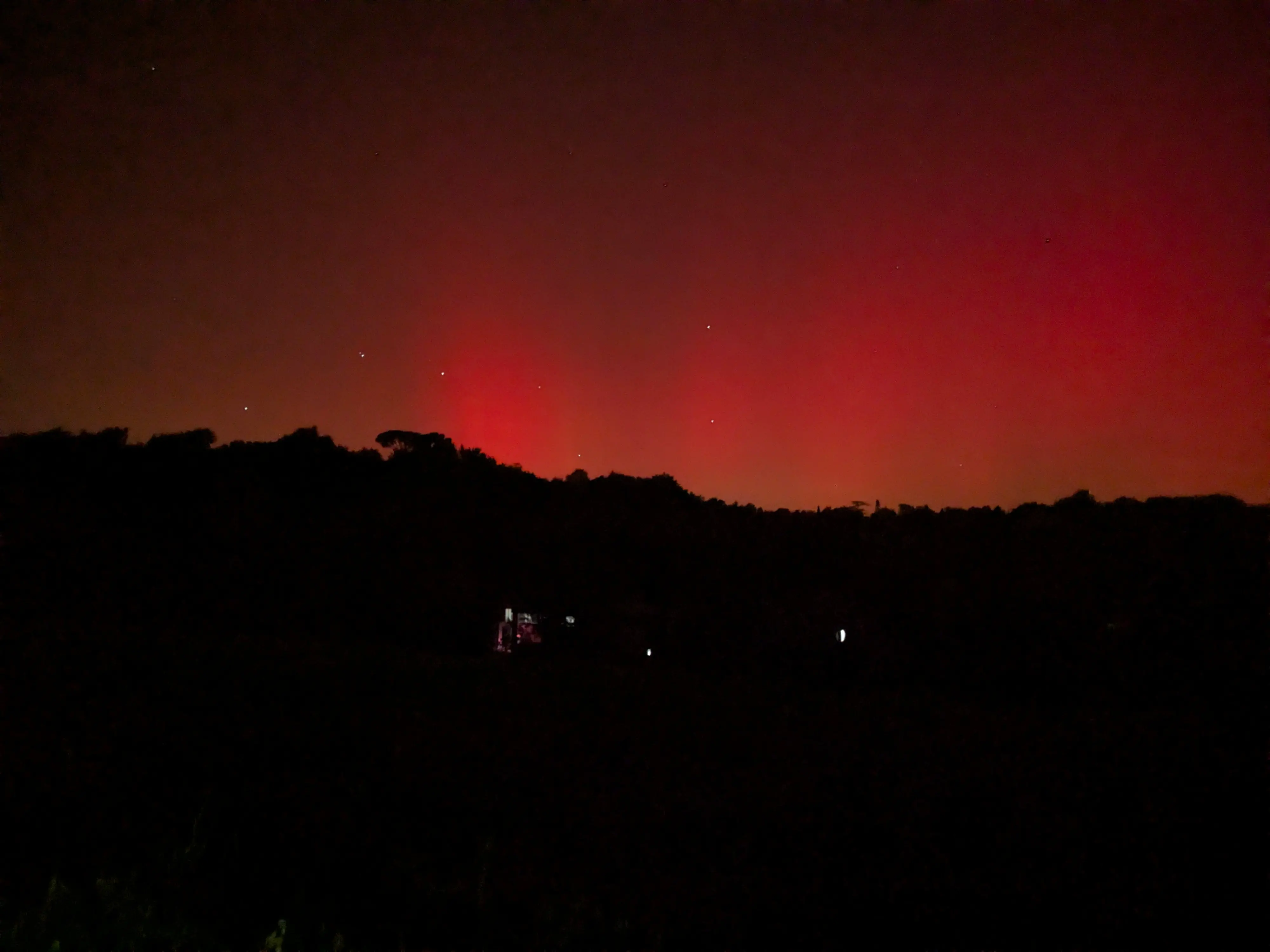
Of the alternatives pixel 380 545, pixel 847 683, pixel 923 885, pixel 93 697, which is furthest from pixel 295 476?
pixel 923 885

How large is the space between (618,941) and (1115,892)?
10.8 feet

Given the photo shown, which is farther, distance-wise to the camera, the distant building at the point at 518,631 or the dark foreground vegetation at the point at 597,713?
the distant building at the point at 518,631

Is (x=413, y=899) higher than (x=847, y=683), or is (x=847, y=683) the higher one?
(x=847, y=683)

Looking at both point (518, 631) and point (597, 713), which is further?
point (518, 631)

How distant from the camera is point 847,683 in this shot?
10.8m

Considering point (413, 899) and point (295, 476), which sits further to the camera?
point (295, 476)

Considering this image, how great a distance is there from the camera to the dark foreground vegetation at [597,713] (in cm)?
496

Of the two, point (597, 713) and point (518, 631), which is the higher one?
point (518, 631)

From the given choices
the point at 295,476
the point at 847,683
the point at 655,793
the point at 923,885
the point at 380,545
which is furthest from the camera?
the point at 295,476

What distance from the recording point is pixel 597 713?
311 inches

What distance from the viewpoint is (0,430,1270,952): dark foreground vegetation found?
16.3ft

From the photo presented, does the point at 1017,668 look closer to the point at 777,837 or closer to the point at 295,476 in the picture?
the point at 777,837

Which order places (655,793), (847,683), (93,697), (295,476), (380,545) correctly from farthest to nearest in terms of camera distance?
(295,476)
(380,545)
(847,683)
(93,697)
(655,793)

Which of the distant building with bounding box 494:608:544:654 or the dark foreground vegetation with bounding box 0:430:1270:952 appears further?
the distant building with bounding box 494:608:544:654
